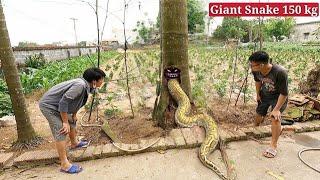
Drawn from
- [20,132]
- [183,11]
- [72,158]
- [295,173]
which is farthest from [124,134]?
[295,173]

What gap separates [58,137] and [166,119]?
1872 millimetres

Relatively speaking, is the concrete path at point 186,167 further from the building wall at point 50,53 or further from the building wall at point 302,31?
the building wall at point 302,31

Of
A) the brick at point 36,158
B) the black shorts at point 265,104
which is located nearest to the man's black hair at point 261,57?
the black shorts at point 265,104

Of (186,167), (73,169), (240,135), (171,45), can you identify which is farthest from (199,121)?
(73,169)

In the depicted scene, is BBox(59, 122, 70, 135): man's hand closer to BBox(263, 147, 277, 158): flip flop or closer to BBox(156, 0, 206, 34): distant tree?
BBox(263, 147, 277, 158): flip flop

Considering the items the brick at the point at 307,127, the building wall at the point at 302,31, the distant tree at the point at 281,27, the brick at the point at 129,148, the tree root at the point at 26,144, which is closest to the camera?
the brick at the point at 129,148

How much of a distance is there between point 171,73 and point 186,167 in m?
1.83

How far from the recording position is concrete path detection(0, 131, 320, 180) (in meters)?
3.21

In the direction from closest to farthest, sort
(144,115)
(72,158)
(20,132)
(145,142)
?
1. (72,158)
2. (145,142)
3. (20,132)
4. (144,115)

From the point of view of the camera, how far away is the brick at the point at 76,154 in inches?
145

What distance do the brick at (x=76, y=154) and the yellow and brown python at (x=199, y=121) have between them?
1582 mm

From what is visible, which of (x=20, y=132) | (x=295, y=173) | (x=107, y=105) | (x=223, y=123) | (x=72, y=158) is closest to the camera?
(x=295, y=173)

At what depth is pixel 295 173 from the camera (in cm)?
317

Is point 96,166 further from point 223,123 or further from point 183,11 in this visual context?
point 183,11
